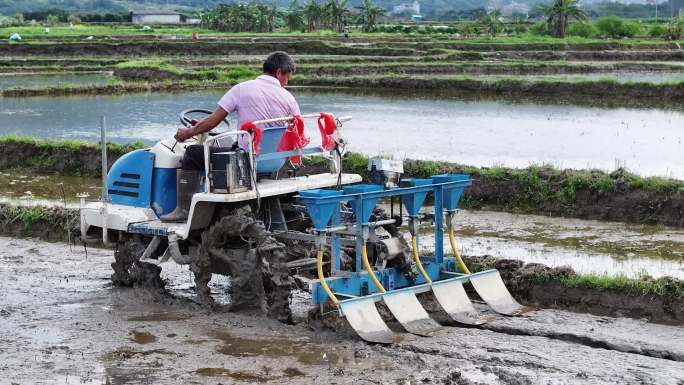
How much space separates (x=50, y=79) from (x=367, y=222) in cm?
2860

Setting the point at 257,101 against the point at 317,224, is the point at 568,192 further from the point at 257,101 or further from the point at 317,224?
the point at 317,224

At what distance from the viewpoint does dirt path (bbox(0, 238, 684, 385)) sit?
21.0ft

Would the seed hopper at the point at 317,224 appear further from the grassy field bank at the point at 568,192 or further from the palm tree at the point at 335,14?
the palm tree at the point at 335,14

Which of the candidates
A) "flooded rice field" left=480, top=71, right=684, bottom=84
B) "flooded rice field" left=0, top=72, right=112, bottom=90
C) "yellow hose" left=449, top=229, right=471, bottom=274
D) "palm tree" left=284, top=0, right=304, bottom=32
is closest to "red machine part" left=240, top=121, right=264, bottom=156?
"yellow hose" left=449, top=229, right=471, bottom=274

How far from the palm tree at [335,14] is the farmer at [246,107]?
214ft

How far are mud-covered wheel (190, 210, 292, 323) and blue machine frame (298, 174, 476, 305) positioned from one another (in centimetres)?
40

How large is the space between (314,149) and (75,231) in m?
4.29

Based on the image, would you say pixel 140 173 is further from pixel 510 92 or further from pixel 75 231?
pixel 510 92

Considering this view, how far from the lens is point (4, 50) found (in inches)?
Answer: 1700

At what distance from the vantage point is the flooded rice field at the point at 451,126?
622 inches

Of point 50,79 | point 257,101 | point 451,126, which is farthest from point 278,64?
point 50,79

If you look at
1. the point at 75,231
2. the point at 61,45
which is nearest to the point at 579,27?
the point at 61,45

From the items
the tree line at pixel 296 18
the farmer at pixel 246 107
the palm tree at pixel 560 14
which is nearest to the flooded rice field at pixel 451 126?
the farmer at pixel 246 107

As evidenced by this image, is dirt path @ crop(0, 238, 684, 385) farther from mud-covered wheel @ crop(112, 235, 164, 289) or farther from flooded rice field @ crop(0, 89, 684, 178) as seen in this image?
flooded rice field @ crop(0, 89, 684, 178)
